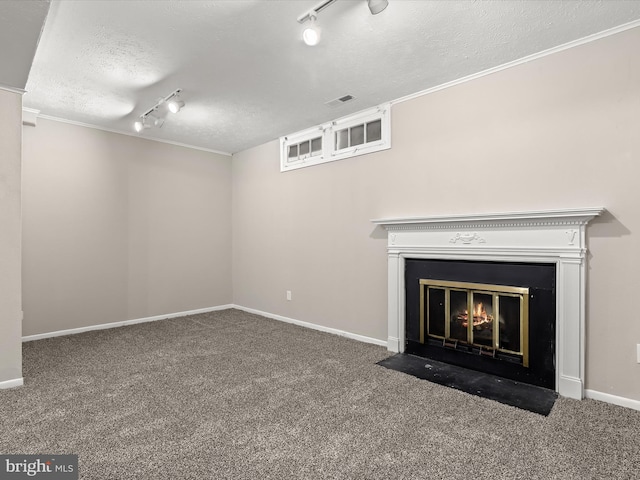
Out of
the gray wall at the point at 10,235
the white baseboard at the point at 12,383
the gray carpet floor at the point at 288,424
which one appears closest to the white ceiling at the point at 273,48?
the gray wall at the point at 10,235

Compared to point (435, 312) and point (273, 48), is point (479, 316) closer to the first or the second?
point (435, 312)

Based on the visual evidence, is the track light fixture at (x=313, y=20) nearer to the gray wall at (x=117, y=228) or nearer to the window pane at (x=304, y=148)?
the window pane at (x=304, y=148)

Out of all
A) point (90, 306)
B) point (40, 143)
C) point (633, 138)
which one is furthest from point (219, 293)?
point (633, 138)

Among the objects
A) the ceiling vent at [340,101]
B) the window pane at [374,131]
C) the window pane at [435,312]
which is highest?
the ceiling vent at [340,101]

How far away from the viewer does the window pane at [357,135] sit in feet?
12.8

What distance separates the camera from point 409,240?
3.39 metres

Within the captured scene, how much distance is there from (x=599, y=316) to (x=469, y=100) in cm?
198

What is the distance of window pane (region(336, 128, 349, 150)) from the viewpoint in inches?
159

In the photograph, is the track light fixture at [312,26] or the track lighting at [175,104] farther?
the track lighting at [175,104]

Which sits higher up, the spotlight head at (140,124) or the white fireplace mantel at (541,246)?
the spotlight head at (140,124)

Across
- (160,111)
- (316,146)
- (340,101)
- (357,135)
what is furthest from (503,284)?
(160,111)

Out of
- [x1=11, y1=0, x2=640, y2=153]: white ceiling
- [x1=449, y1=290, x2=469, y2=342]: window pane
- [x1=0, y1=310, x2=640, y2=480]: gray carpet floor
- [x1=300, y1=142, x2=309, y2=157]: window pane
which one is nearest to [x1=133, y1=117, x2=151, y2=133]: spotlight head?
[x1=11, y1=0, x2=640, y2=153]: white ceiling

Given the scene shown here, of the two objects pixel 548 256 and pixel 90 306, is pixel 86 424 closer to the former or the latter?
pixel 90 306

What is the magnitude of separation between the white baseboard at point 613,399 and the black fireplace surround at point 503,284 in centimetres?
23
